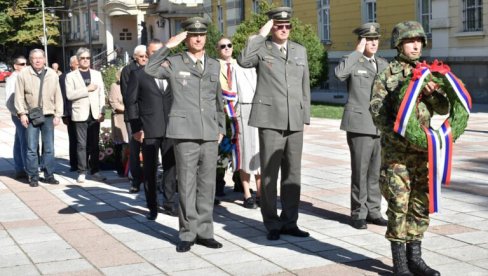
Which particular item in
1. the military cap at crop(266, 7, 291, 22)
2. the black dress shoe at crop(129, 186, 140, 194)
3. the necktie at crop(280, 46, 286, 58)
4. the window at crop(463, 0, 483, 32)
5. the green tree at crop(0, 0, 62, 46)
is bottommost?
the black dress shoe at crop(129, 186, 140, 194)

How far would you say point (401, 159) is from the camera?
582 cm

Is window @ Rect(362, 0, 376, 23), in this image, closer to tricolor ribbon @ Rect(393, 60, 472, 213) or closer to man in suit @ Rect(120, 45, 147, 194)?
man in suit @ Rect(120, 45, 147, 194)

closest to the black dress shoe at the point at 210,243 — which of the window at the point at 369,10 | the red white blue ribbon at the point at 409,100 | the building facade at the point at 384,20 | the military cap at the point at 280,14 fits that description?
the military cap at the point at 280,14

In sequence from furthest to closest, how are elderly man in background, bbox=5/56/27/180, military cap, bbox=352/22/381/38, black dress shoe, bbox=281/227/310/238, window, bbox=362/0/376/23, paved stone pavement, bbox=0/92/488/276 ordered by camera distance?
1. window, bbox=362/0/376/23
2. elderly man in background, bbox=5/56/27/180
3. military cap, bbox=352/22/381/38
4. black dress shoe, bbox=281/227/310/238
5. paved stone pavement, bbox=0/92/488/276

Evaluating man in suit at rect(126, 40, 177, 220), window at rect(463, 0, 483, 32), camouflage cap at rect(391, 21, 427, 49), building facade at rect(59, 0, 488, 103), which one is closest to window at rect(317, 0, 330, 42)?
building facade at rect(59, 0, 488, 103)

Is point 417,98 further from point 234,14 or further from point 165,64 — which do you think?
point 234,14

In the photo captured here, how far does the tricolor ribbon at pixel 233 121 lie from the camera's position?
909 centimetres

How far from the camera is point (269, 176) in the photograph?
24.6 ft

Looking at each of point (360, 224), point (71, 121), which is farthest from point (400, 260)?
point (71, 121)

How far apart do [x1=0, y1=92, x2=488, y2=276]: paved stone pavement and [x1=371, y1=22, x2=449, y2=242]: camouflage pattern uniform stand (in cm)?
50

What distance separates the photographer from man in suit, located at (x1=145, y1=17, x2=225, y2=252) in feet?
23.2

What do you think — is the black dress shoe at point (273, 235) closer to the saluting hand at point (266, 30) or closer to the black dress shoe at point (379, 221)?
the black dress shoe at point (379, 221)

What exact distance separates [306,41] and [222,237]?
18.7m

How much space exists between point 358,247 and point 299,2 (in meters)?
28.5
